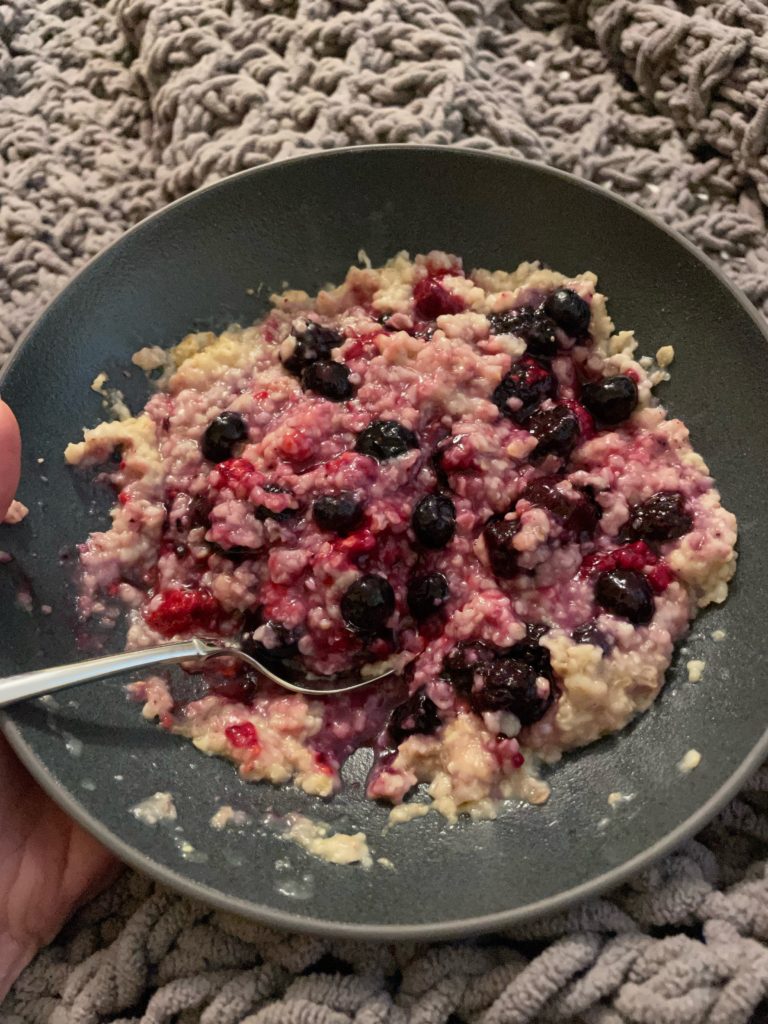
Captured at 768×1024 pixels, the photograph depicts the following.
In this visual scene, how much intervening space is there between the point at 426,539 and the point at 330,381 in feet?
1.02

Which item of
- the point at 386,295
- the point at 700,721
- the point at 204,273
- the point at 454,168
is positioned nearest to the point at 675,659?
the point at 700,721

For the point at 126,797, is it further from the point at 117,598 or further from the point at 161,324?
the point at 161,324

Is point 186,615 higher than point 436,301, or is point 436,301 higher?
point 436,301

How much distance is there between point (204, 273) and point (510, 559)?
0.75m

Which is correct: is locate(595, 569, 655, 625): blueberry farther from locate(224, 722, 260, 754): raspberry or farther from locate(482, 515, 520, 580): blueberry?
locate(224, 722, 260, 754): raspberry

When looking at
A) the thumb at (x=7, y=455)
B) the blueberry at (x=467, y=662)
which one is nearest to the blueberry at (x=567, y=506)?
the blueberry at (x=467, y=662)

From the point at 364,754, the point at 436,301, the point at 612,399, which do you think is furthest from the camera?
the point at 436,301

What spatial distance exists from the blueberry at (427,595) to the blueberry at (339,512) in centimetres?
13

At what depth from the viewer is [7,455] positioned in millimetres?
1245

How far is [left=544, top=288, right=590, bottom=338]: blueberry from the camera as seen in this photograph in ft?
4.77

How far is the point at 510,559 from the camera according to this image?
1.30 meters

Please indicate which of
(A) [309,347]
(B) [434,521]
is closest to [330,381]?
(A) [309,347]

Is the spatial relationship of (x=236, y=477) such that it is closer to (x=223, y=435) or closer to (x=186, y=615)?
(x=223, y=435)

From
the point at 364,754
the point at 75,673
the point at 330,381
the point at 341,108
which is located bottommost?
the point at 364,754
